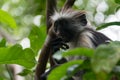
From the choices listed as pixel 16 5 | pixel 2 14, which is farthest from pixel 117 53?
pixel 16 5

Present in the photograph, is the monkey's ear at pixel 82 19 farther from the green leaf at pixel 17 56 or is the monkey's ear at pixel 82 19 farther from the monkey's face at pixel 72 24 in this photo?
the green leaf at pixel 17 56

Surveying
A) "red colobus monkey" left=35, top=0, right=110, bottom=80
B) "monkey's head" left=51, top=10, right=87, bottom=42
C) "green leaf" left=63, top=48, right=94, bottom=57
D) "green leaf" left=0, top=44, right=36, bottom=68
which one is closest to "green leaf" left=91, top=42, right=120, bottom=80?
"green leaf" left=63, top=48, right=94, bottom=57

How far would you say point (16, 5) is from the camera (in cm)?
→ 706

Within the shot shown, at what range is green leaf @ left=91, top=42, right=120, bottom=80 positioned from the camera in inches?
41.6

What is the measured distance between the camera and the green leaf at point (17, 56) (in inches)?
81.4

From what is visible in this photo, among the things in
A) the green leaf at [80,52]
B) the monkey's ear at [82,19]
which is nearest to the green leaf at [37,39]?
the monkey's ear at [82,19]

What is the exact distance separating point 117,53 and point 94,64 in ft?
0.29

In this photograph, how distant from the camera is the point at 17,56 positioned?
2129 mm

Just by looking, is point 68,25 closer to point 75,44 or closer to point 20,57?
point 75,44

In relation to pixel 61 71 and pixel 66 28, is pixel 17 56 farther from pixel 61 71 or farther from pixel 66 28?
pixel 66 28

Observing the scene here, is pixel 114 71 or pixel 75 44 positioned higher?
pixel 114 71

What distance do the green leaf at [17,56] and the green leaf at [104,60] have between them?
1.00 m

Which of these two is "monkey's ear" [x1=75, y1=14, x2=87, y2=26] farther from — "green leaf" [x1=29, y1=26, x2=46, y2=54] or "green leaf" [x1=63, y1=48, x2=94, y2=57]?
"green leaf" [x1=63, y1=48, x2=94, y2=57]

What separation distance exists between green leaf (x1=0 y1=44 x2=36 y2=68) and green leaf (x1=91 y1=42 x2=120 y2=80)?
39.4 inches
